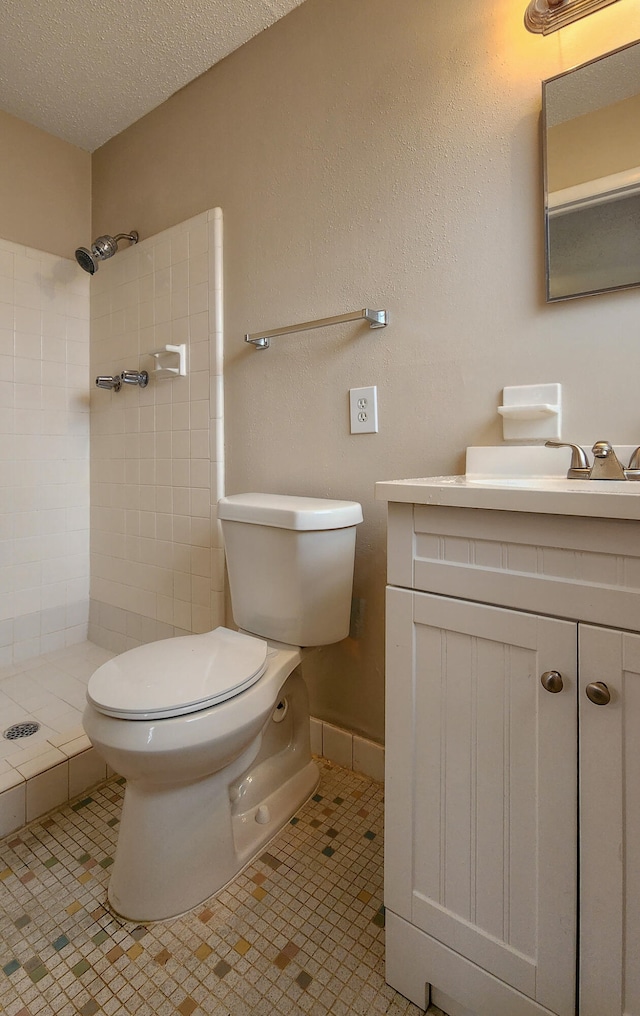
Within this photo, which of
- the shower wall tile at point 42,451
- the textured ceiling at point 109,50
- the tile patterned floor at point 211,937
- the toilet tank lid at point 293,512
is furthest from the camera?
the shower wall tile at point 42,451

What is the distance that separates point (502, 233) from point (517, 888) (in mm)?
1244

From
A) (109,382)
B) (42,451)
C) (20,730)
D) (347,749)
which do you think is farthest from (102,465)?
(347,749)

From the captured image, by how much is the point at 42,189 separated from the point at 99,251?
1.53ft

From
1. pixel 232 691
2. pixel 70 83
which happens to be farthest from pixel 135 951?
pixel 70 83

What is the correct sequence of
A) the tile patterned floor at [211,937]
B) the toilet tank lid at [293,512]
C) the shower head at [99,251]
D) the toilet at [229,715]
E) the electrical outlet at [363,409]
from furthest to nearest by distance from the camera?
the shower head at [99,251], the electrical outlet at [363,409], the toilet tank lid at [293,512], the toilet at [229,715], the tile patterned floor at [211,937]

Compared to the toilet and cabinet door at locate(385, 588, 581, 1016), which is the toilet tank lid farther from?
cabinet door at locate(385, 588, 581, 1016)

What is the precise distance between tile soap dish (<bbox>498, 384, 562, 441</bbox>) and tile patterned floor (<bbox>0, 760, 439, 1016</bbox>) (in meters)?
1.03

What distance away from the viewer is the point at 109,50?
1.63 meters

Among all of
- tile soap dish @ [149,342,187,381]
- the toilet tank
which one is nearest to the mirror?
the toilet tank

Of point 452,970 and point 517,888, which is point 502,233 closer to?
point 517,888

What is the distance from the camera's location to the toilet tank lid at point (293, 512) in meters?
1.18

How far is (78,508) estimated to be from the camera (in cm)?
224

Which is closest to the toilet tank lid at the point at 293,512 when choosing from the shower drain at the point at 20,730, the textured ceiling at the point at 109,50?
the shower drain at the point at 20,730

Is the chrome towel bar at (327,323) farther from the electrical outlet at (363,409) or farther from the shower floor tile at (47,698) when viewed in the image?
the shower floor tile at (47,698)
